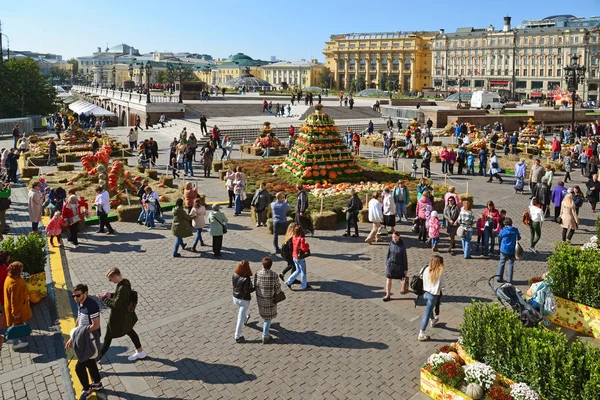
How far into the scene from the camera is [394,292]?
33.8 feet

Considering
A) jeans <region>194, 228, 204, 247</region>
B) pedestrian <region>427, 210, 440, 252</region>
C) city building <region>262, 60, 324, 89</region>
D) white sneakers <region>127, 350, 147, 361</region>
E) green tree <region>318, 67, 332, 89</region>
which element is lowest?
white sneakers <region>127, 350, 147, 361</region>

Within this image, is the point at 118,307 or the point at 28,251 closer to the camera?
the point at 118,307

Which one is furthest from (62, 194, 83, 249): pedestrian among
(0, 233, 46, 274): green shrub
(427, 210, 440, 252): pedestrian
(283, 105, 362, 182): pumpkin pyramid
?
(283, 105, 362, 182): pumpkin pyramid

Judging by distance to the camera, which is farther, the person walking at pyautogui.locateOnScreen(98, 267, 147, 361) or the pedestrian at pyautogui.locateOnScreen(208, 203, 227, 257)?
the pedestrian at pyautogui.locateOnScreen(208, 203, 227, 257)

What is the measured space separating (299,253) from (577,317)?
4802 mm

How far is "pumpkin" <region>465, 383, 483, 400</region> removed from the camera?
6.41 metres

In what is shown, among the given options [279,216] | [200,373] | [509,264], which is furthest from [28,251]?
[509,264]

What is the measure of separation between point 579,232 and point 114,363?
12595mm

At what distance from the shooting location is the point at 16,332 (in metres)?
7.80

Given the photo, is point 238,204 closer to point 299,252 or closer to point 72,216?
point 72,216

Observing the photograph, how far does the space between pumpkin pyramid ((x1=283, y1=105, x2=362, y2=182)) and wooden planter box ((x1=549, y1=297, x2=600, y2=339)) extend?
1133cm

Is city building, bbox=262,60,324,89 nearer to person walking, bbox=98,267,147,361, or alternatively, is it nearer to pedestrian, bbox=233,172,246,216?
pedestrian, bbox=233,172,246,216

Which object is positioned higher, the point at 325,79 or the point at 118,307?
the point at 325,79

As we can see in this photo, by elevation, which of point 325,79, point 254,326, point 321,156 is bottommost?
point 254,326
